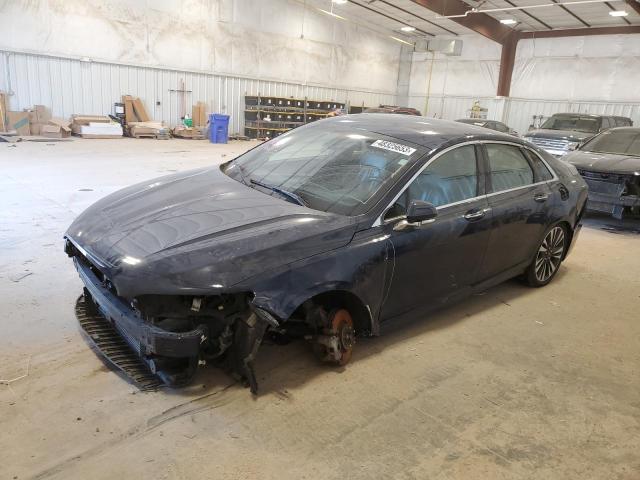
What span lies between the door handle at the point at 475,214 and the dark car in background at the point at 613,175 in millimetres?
4541

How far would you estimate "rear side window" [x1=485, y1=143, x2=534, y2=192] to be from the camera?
3.80 meters

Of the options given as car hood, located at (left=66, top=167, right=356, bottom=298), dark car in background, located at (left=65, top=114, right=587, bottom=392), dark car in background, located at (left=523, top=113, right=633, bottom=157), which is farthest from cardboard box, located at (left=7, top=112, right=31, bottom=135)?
dark car in background, located at (left=523, top=113, right=633, bottom=157)

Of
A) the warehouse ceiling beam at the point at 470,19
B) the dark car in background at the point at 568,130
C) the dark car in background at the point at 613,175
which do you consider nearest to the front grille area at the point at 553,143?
the dark car in background at the point at 568,130

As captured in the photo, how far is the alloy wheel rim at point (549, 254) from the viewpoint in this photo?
4.51 meters

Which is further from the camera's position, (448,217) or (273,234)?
(448,217)

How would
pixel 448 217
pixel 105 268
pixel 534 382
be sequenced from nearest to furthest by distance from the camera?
pixel 105 268 → pixel 534 382 → pixel 448 217

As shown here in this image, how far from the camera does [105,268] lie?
249 centimetres

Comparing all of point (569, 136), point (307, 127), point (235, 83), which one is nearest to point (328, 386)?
point (307, 127)

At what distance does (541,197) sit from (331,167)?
1962 millimetres

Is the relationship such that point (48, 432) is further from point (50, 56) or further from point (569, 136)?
point (50, 56)

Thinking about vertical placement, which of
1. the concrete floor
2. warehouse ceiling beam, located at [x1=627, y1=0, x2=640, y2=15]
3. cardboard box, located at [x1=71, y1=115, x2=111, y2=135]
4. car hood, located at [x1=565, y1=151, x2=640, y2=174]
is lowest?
the concrete floor

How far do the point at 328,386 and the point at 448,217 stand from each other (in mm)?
1369

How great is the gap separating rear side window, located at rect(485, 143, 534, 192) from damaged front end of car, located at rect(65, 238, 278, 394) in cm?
223

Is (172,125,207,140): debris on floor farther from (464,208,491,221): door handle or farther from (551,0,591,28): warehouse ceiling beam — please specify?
(464,208,491,221): door handle
